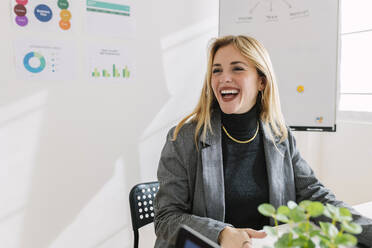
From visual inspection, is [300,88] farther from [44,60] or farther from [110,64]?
[44,60]

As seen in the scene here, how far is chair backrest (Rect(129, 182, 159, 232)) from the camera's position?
1656 mm

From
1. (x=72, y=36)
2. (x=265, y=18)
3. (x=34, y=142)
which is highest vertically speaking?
(x=265, y=18)

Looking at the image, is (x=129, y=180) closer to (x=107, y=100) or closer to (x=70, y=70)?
(x=107, y=100)

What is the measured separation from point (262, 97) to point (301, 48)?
846 millimetres

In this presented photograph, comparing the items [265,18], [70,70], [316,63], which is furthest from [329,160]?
[70,70]

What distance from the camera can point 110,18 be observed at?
215 cm


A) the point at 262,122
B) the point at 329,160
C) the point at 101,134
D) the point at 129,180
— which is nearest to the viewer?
the point at 262,122

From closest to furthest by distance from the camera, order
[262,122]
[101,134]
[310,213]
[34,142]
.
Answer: [310,213], [262,122], [34,142], [101,134]

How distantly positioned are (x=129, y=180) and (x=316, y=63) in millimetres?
1496

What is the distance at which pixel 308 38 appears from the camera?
2.27 metres

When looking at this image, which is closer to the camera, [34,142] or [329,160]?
[34,142]

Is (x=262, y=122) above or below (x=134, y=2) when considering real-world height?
below

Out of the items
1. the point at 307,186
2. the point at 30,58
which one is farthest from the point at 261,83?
the point at 30,58

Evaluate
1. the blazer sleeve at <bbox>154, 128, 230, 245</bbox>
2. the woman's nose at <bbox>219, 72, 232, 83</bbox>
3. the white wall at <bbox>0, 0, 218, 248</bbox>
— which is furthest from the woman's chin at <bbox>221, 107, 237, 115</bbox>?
the white wall at <bbox>0, 0, 218, 248</bbox>
